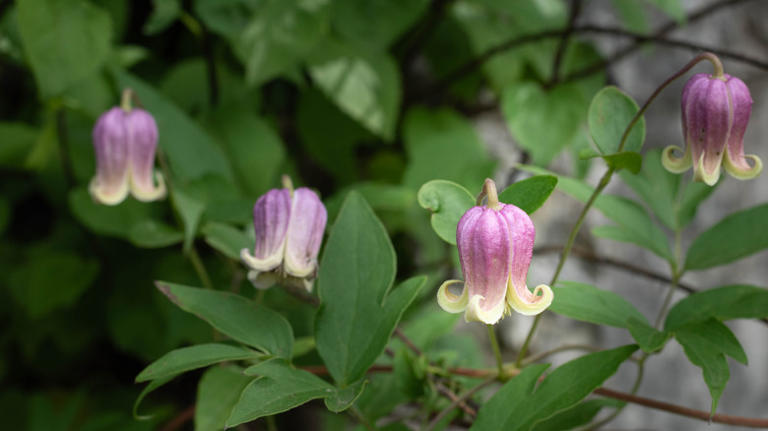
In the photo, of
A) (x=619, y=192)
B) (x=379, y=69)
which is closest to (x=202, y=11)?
(x=379, y=69)

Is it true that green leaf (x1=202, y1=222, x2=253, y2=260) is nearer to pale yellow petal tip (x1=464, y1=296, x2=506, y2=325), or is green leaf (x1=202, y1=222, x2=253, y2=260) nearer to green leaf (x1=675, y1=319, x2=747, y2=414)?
pale yellow petal tip (x1=464, y1=296, x2=506, y2=325)

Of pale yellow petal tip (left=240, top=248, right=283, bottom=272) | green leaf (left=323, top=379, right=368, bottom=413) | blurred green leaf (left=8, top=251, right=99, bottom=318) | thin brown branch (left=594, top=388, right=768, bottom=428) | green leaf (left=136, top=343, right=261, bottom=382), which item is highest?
thin brown branch (left=594, top=388, right=768, bottom=428)

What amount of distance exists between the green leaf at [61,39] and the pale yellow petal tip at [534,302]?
3.15 ft

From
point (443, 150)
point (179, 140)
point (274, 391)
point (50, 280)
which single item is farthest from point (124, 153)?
point (443, 150)

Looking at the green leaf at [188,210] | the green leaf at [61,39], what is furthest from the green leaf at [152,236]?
the green leaf at [61,39]

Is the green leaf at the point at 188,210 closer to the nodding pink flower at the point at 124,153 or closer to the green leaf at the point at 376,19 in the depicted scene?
the nodding pink flower at the point at 124,153

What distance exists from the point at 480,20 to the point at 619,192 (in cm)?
65

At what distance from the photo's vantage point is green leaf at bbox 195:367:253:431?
0.95 m

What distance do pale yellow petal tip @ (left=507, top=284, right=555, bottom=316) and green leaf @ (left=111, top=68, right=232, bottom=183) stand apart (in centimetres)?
84

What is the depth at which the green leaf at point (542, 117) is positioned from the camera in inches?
62.6

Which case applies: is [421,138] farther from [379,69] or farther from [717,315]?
[717,315]

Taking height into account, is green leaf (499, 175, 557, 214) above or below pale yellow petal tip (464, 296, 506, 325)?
above

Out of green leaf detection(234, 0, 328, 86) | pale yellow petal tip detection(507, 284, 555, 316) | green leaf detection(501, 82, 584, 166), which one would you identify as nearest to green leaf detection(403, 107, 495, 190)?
green leaf detection(501, 82, 584, 166)

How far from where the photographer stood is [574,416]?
87cm
